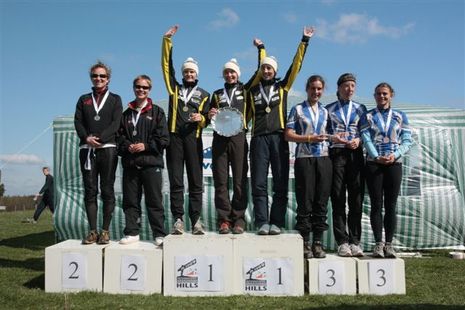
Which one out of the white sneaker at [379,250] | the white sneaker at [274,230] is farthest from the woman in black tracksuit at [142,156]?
the white sneaker at [379,250]

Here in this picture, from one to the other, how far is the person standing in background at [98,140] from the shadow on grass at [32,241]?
4.20 m

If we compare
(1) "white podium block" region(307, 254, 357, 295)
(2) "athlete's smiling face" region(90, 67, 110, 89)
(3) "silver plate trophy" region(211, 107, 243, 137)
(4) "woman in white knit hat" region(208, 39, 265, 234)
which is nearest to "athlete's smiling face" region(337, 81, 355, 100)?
(4) "woman in white knit hat" region(208, 39, 265, 234)

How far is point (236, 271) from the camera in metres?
4.41

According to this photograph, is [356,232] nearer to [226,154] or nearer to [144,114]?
[226,154]

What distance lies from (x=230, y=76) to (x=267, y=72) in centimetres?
38

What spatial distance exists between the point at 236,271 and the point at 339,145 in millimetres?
1578

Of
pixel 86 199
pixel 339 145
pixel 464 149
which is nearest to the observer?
pixel 339 145

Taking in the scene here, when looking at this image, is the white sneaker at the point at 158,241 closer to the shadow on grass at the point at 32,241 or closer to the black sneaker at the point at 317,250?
the black sneaker at the point at 317,250

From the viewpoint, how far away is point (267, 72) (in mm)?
4715

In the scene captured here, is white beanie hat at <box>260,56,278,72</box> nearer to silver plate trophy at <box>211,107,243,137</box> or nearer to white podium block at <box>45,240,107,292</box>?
silver plate trophy at <box>211,107,243,137</box>

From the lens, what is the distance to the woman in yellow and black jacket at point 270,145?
4.60 meters

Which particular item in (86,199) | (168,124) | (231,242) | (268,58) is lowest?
(231,242)

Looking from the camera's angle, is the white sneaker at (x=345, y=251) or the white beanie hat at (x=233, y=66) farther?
the white beanie hat at (x=233, y=66)

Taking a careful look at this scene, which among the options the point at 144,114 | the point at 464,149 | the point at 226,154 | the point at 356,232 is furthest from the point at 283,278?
the point at 464,149
